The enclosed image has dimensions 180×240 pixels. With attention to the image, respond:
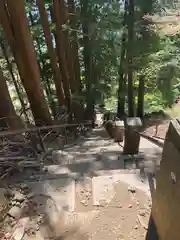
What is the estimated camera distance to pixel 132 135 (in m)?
3.50

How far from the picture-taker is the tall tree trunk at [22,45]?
3.29 m

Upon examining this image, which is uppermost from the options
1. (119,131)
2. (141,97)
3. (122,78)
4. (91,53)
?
(91,53)

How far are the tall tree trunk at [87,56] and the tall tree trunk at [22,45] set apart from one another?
282 centimetres

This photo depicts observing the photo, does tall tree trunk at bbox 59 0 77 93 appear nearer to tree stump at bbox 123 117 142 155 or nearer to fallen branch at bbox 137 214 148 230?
tree stump at bbox 123 117 142 155

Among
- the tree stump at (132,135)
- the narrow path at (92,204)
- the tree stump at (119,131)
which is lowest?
the tree stump at (119,131)

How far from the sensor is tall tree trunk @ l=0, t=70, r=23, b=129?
3443 millimetres

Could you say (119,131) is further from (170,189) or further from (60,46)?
(170,189)

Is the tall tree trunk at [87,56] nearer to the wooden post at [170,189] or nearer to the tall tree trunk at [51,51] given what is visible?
the tall tree trunk at [51,51]

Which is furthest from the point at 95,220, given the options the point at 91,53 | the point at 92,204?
the point at 91,53

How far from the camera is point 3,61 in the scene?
6996mm

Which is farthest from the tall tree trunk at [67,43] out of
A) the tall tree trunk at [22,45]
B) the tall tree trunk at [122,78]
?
the tall tree trunk at [22,45]

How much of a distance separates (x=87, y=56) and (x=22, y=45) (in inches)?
154

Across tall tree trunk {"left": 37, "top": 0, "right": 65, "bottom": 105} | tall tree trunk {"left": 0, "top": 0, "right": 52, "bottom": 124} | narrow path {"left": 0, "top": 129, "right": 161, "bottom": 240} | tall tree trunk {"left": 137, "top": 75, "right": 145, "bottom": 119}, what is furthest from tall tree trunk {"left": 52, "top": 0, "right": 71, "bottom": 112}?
narrow path {"left": 0, "top": 129, "right": 161, "bottom": 240}

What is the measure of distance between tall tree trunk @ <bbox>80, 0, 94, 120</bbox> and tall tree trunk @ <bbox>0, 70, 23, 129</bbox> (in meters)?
3.34
